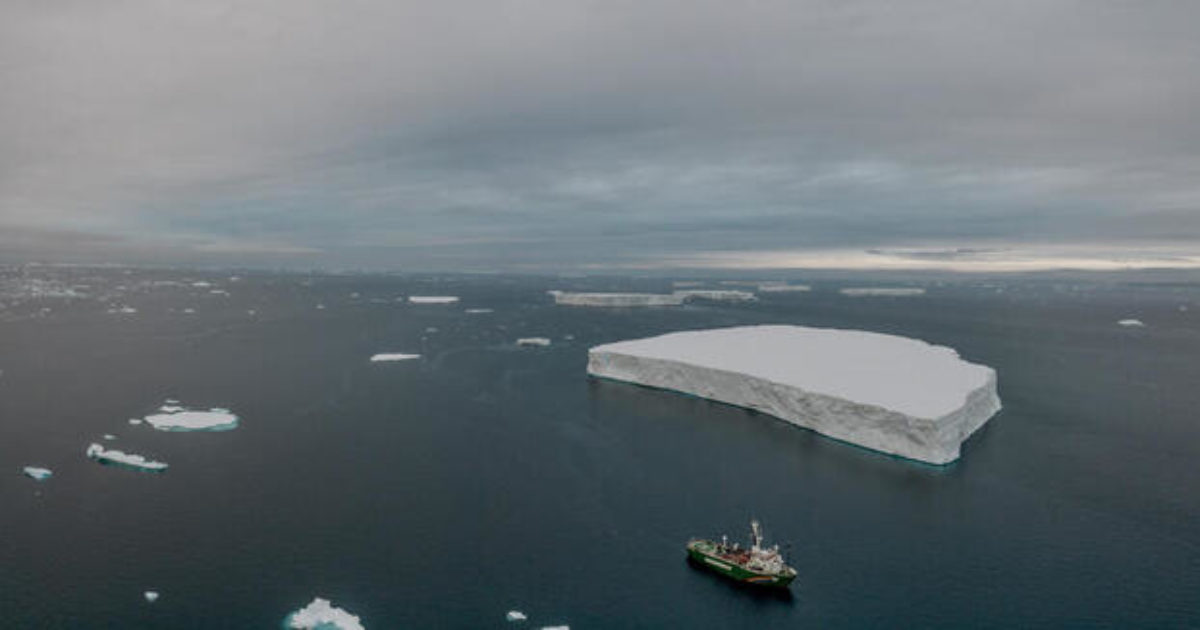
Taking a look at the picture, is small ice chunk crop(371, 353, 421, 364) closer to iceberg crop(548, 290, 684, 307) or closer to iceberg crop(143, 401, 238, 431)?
iceberg crop(143, 401, 238, 431)

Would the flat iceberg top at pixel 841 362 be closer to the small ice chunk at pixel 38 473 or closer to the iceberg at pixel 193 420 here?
the iceberg at pixel 193 420

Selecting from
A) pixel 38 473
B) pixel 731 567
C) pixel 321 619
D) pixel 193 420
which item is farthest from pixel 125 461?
pixel 731 567

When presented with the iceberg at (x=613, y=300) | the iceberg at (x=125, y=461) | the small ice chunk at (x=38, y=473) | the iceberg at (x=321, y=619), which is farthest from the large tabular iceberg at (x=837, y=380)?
the iceberg at (x=613, y=300)

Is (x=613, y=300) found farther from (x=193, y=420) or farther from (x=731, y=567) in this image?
(x=731, y=567)

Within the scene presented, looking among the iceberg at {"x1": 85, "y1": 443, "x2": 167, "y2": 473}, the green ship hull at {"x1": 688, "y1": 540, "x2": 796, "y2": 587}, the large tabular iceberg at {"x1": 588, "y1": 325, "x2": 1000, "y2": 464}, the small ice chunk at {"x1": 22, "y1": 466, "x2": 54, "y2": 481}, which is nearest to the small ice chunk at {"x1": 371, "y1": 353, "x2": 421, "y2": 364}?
the large tabular iceberg at {"x1": 588, "y1": 325, "x2": 1000, "y2": 464}

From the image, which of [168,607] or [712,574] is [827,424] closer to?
[712,574]
